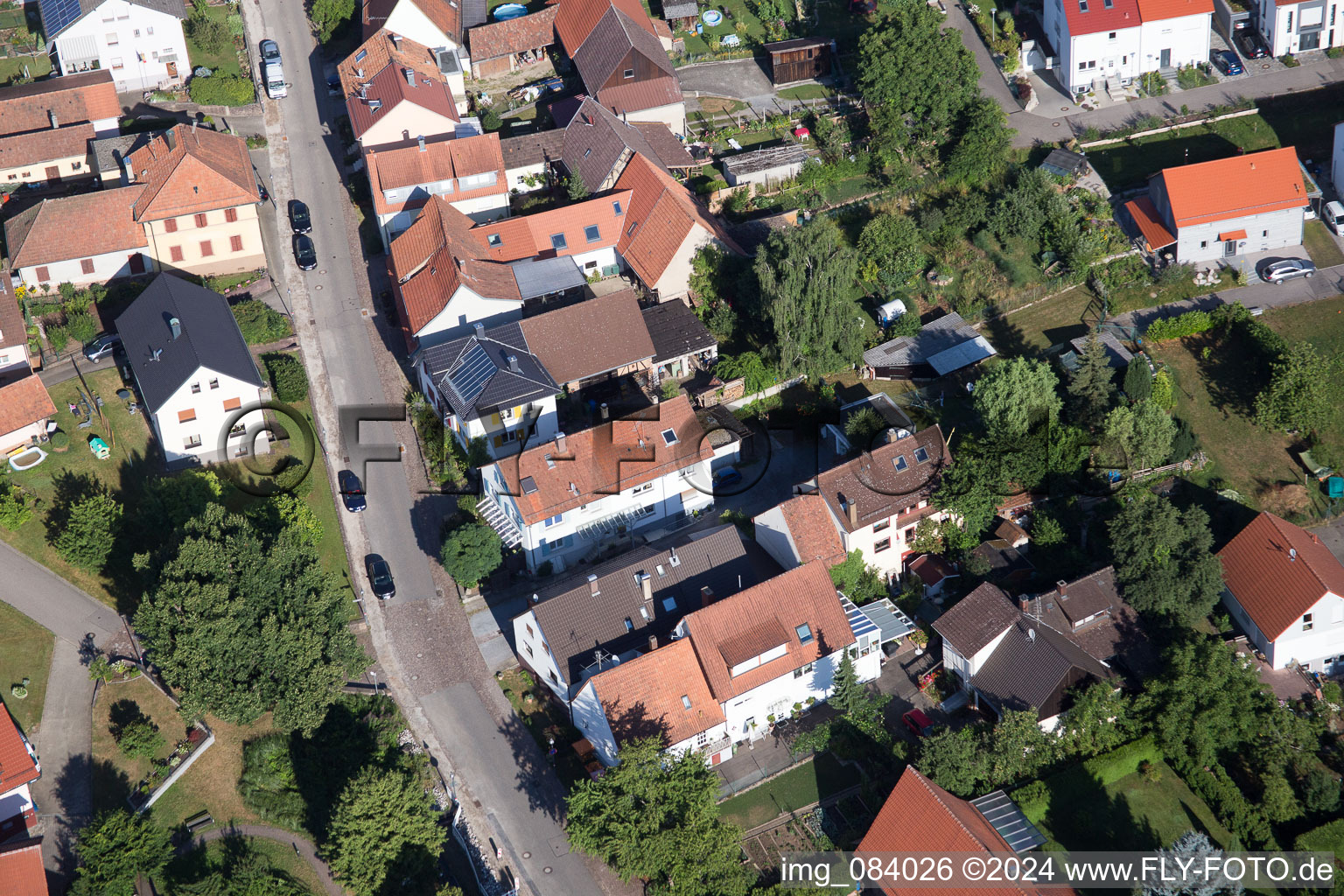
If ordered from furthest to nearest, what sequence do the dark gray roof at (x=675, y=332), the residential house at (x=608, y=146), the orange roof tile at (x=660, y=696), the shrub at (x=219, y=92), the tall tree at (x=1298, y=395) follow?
1. the shrub at (x=219, y=92)
2. the residential house at (x=608, y=146)
3. the dark gray roof at (x=675, y=332)
4. the tall tree at (x=1298, y=395)
5. the orange roof tile at (x=660, y=696)

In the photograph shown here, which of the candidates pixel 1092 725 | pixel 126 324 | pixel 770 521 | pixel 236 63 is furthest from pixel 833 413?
pixel 236 63

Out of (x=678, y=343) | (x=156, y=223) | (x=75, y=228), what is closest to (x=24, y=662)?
(x=75, y=228)

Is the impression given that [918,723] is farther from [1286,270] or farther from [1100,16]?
[1100,16]

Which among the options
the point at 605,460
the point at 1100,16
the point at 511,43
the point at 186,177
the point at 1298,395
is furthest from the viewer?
the point at 511,43

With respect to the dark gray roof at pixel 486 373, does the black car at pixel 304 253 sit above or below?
above

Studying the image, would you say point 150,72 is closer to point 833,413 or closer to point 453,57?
point 453,57

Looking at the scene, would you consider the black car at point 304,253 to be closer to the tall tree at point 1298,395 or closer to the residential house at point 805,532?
the residential house at point 805,532

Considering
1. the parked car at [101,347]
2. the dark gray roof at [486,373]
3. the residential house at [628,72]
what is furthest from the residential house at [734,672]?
the residential house at [628,72]
